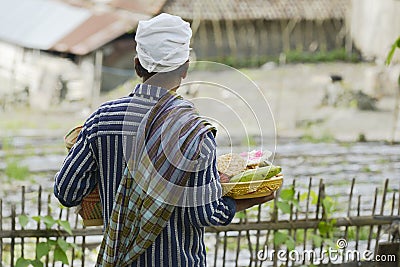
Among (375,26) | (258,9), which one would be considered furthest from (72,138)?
(375,26)

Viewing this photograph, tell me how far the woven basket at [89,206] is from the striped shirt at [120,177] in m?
0.09

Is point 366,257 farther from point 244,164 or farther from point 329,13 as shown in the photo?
point 329,13

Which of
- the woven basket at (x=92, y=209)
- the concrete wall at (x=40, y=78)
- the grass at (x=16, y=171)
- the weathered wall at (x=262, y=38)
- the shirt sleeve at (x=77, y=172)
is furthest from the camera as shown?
the weathered wall at (x=262, y=38)

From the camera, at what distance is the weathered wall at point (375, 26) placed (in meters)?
17.2

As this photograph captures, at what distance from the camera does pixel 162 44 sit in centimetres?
233

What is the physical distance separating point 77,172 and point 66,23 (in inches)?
522

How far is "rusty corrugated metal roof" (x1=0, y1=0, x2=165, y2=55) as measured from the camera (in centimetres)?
1457

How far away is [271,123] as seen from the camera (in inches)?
107

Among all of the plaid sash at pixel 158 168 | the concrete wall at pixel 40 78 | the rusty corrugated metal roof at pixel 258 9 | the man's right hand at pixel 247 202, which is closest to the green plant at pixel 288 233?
the man's right hand at pixel 247 202

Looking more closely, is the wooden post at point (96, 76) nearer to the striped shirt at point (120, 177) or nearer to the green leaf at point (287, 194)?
the green leaf at point (287, 194)

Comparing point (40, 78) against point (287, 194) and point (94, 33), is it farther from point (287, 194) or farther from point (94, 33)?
point (287, 194)

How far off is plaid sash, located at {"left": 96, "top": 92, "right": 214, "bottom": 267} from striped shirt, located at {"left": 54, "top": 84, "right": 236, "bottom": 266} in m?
0.03

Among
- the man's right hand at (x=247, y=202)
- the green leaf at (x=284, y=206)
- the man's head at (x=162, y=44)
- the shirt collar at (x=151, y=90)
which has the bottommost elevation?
the green leaf at (x=284, y=206)

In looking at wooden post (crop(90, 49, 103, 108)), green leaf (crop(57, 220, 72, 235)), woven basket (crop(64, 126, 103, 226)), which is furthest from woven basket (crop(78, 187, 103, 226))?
wooden post (crop(90, 49, 103, 108))
